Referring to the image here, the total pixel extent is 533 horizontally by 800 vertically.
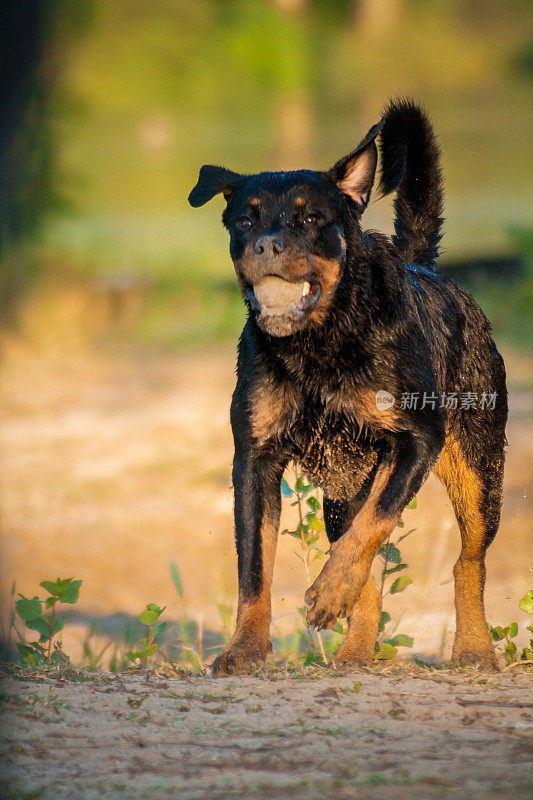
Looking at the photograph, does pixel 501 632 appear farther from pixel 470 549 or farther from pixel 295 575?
pixel 295 575

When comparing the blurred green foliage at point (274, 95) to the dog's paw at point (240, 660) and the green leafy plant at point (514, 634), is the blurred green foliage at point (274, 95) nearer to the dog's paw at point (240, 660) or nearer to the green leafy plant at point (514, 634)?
the green leafy plant at point (514, 634)

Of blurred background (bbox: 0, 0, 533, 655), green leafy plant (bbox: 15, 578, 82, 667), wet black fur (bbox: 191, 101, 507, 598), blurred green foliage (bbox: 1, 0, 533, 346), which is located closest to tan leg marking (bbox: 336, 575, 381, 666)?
wet black fur (bbox: 191, 101, 507, 598)

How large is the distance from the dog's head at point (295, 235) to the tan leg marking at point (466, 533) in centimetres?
113

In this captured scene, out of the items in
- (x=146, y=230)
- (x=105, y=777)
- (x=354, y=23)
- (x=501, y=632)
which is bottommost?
(x=105, y=777)

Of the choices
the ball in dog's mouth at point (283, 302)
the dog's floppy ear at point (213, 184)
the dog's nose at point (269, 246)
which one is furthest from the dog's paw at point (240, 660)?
the dog's floppy ear at point (213, 184)

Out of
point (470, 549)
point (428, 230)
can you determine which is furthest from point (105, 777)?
point (428, 230)

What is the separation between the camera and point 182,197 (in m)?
19.9

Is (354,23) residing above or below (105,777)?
above

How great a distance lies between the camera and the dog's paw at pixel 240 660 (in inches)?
139

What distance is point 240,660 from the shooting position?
3.56 m

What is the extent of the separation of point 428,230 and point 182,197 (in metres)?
15.5

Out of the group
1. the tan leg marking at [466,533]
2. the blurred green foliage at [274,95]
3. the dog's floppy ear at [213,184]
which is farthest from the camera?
the blurred green foliage at [274,95]

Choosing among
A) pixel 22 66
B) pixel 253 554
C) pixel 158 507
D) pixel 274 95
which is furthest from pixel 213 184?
pixel 274 95

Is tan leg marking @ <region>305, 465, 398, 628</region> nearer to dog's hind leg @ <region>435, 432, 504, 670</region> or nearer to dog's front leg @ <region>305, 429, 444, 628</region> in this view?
dog's front leg @ <region>305, 429, 444, 628</region>
